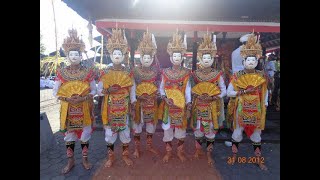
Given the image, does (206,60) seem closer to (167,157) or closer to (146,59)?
(146,59)

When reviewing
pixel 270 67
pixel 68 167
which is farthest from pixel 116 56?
pixel 270 67

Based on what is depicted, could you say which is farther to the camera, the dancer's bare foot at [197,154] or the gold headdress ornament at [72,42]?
the dancer's bare foot at [197,154]

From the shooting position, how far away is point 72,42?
11.3ft

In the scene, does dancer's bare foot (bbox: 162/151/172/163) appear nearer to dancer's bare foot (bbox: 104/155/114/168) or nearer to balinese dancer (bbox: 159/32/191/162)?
balinese dancer (bbox: 159/32/191/162)

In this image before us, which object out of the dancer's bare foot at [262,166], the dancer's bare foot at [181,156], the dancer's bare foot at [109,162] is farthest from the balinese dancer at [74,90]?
the dancer's bare foot at [262,166]

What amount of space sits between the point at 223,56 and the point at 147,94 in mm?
5835

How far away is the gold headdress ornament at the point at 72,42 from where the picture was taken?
3.46 metres

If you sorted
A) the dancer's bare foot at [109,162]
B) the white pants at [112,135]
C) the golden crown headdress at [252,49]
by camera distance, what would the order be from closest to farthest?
1. the golden crown headdress at [252,49]
2. the white pants at [112,135]
3. the dancer's bare foot at [109,162]

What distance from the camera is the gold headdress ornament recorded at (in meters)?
3.46

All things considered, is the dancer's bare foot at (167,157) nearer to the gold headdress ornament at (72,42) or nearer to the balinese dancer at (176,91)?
the balinese dancer at (176,91)

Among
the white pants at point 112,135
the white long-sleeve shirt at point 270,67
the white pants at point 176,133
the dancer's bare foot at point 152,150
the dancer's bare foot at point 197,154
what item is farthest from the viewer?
the white long-sleeve shirt at point 270,67
